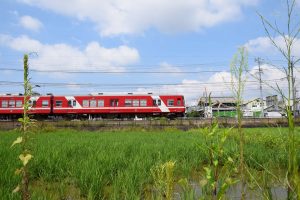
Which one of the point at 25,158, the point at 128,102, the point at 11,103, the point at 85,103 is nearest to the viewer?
the point at 25,158

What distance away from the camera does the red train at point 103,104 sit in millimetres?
30859

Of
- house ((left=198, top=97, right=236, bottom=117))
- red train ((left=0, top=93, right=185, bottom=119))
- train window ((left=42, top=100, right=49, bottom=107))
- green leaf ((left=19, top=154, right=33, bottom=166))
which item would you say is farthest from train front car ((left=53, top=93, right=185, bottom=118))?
green leaf ((left=19, top=154, right=33, bottom=166))

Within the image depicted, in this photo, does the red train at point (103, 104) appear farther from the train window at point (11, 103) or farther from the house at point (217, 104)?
the house at point (217, 104)

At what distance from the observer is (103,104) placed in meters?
31.0

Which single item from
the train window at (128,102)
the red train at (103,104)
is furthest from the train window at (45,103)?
the train window at (128,102)

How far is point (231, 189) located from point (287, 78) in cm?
313

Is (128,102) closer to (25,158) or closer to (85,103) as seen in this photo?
(85,103)

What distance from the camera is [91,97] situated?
3106cm

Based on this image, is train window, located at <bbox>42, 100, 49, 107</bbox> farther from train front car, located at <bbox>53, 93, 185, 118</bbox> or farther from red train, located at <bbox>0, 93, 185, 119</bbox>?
train front car, located at <bbox>53, 93, 185, 118</bbox>

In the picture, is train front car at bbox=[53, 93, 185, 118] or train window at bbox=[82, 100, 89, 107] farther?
train window at bbox=[82, 100, 89, 107]

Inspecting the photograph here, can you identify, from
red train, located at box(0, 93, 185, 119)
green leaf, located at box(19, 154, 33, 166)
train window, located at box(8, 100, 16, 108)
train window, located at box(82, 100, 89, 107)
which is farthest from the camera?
train window, located at box(82, 100, 89, 107)

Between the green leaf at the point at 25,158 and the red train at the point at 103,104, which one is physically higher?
the red train at the point at 103,104

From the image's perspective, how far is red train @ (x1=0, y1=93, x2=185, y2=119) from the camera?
101 ft

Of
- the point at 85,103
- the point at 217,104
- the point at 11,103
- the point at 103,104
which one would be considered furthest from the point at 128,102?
the point at 217,104
